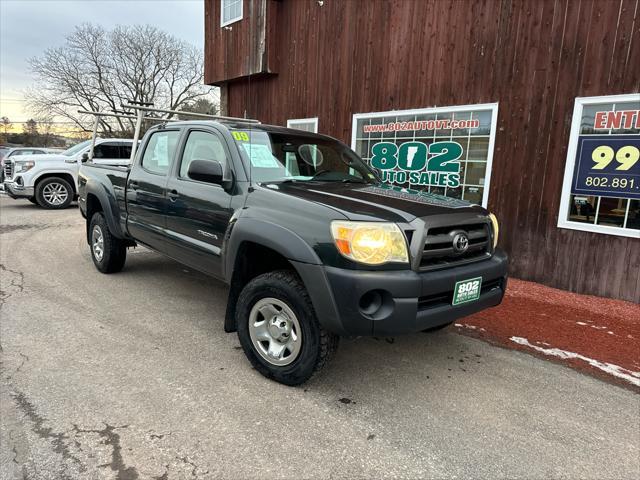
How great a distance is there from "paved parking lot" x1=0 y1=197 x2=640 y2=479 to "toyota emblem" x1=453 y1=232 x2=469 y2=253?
3.39 feet

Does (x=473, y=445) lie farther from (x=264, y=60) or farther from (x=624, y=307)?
(x=264, y=60)

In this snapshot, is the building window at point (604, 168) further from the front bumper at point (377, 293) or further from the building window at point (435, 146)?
the front bumper at point (377, 293)

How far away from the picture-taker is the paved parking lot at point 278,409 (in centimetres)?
233

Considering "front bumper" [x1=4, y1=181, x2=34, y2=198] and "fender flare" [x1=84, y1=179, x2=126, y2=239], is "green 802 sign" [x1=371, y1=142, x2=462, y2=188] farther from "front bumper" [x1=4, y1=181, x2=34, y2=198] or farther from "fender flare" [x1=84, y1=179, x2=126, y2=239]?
"front bumper" [x1=4, y1=181, x2=34, y2=198]

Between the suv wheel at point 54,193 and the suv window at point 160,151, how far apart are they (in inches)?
374

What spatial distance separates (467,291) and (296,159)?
1.87 meters

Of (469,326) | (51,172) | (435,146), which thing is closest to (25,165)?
(51,172)

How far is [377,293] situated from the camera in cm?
265

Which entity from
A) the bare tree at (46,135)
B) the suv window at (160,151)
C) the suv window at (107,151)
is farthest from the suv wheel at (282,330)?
the bare tree at (46,135)

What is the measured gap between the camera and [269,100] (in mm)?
10445

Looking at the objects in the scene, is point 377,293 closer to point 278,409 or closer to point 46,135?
point 278,409

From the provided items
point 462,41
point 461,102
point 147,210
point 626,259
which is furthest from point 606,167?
point 147,210

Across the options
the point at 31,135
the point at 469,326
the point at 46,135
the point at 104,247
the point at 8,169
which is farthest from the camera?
the point at 31,135

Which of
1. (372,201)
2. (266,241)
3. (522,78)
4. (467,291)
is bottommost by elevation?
(467,291)
